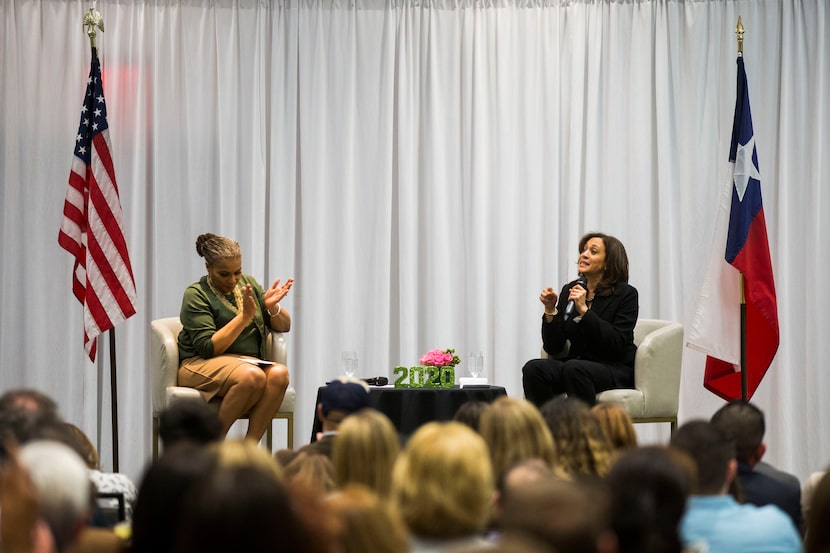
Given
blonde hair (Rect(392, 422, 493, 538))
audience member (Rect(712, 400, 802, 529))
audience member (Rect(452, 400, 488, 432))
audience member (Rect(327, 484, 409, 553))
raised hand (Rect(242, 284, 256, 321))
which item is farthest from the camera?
raised hand (Rect(242, 284, 256, 321))

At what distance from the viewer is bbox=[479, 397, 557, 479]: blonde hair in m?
2.95

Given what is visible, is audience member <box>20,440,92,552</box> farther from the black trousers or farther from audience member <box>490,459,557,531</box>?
the black trousers

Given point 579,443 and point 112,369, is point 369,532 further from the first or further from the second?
point 112,369

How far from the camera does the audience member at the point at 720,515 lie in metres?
2.54

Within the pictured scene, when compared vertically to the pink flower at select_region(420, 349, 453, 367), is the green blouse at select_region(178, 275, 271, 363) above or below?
above

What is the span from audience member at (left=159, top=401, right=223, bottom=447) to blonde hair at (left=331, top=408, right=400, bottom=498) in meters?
0.60

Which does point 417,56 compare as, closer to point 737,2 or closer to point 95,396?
point 737,2

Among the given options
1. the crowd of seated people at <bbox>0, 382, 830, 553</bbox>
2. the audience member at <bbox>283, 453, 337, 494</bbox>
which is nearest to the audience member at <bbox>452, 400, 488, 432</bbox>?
the crowd of seated people at <bbox>0, 382, 830, 553</bbox>

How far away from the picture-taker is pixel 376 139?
703cm

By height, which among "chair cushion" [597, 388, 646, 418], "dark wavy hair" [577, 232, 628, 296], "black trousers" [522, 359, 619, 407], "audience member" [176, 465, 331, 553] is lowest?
"chair cushion" [597, 388, 646, 418]

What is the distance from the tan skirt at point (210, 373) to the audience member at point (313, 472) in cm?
238

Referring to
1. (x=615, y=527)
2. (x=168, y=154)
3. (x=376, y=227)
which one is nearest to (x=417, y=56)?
(x=376, y=227)

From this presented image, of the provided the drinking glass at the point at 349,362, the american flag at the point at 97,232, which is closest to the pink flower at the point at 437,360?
the drinking glass at the point at 349,362

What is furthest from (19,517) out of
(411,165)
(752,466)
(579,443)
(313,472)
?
(411,165)
